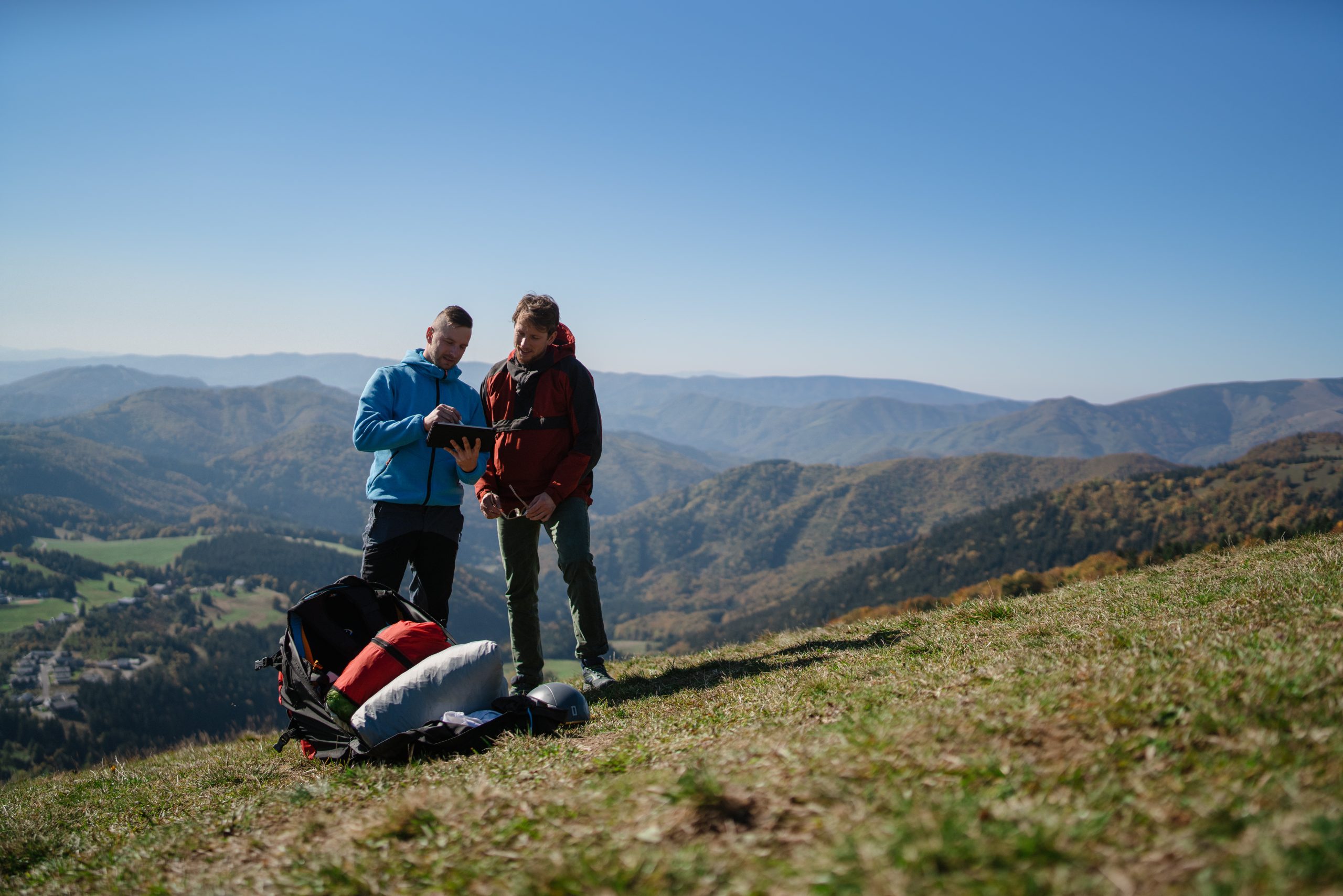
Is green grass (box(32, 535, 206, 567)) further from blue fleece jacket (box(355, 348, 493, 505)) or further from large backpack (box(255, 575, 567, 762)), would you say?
large backpack (box(255, 575, 567, 762))

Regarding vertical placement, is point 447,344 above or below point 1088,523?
above

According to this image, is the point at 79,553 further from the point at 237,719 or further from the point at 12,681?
the point at 237,719

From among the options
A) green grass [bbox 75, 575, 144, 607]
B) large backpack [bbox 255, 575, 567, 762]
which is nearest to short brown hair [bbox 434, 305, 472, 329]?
large backpack [bbox 255, 575, 567, 762]

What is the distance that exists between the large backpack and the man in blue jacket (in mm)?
549

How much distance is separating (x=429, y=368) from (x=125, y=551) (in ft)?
773

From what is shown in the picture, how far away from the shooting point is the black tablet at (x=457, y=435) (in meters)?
6.81

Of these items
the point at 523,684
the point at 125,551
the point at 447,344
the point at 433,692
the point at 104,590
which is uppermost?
the point at 447,344

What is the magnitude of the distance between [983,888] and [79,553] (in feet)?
778

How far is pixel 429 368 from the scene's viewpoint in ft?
25.2

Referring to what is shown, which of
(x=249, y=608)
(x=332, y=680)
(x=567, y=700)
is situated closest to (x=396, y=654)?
(x=332, y=680)

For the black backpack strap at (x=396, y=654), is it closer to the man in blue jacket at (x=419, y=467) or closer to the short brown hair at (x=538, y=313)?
the man in blue jacket at (x=419, y=467)

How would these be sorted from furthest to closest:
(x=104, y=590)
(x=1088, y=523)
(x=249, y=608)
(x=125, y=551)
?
(x=125, y=551) < (x=104, y=590) < (x=249, y=608) < (x=1088, y=523)

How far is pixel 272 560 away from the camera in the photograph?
184m

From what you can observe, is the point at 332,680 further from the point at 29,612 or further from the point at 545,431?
the point at 29,612
